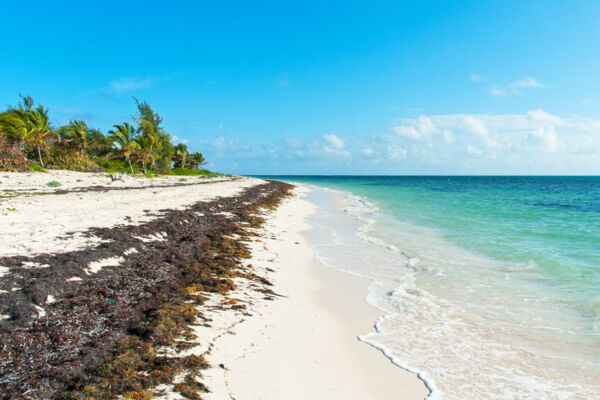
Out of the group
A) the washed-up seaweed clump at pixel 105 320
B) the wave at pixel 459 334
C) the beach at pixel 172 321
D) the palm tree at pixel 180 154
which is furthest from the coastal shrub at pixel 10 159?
the palm tree at pixel 180 154

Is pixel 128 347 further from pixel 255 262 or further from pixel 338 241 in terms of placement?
pixel 338 241

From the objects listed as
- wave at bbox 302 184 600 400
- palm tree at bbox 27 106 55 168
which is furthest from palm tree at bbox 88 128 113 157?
wave at bbox 302 184 600 400

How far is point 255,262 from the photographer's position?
7527mm

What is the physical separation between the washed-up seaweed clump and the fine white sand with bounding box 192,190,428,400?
341mm

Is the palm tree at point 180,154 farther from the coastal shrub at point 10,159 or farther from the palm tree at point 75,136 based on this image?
the coastal shrub at point 10,159

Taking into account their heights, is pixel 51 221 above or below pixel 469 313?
above

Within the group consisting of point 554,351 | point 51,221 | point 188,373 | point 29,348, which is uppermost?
point 51,221

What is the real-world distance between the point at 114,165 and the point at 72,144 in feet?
18.0

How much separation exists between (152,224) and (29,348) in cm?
594

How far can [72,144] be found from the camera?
33.6m

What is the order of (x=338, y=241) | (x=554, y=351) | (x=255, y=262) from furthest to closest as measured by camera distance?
1. (x=338, y=241)
2. (x=255, y=262)
3. (x=554, y=351)

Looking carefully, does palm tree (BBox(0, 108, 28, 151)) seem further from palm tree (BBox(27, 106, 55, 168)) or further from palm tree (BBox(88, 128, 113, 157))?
→ palm tree (BBox(88, 128, 113, 157))

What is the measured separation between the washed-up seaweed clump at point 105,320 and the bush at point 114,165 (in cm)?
3526

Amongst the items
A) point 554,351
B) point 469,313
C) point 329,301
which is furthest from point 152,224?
point 554,351
